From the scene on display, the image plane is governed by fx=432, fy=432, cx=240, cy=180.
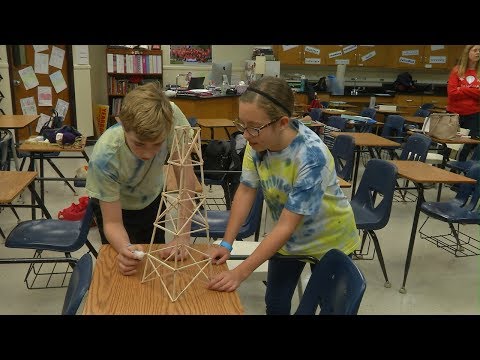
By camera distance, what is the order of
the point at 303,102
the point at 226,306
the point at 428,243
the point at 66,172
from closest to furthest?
the point at 226,306 < the point at 428,243 < the point at 66,172 < the point at 303,102

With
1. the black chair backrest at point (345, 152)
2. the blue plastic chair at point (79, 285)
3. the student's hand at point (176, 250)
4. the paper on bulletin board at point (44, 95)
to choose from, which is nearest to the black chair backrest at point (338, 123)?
the black chair backrest at point (345, 152)

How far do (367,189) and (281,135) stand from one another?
1710 mm

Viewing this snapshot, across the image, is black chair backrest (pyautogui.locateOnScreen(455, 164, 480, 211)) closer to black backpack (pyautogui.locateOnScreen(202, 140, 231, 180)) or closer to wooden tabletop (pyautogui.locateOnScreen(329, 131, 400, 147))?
wooden tabletop (pyautogui.locateOnScreen(329, 131, 400, 147))

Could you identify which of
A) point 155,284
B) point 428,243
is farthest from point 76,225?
point 428,243

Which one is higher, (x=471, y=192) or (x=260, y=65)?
(x=260, y=65)

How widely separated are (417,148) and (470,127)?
162 cm

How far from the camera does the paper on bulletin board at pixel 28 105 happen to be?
6734mm

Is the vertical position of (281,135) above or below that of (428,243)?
above

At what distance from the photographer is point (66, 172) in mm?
5344

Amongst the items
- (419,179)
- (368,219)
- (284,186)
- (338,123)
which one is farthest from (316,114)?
(284,186)

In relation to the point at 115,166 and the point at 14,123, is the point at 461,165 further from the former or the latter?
the point at 14,123

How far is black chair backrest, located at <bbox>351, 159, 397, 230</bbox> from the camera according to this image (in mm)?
2646

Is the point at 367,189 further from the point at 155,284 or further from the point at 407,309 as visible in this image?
the point at 155,284

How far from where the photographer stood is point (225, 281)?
1265 mm
